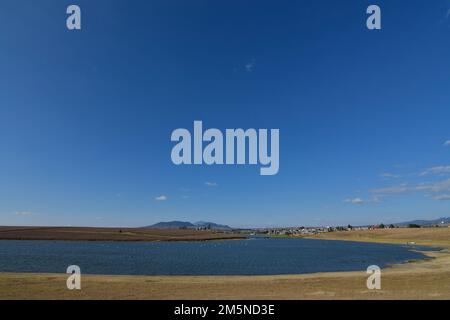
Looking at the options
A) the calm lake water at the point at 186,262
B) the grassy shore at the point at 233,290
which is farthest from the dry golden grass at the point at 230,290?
the calm lake water at the point at 186,262

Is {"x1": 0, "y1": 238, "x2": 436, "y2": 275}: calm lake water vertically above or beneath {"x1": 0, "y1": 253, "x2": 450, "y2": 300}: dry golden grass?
beneath

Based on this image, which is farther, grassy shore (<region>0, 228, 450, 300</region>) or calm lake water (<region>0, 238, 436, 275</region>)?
calm lake water (<region>0, 238, 436, 275</region>)

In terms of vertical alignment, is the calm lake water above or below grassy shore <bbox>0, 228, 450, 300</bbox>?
below

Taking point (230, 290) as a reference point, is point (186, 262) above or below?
below

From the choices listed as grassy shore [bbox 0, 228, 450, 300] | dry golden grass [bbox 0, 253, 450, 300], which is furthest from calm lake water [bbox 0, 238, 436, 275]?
dry golden grass [bbox 0, 253, 450, 300]

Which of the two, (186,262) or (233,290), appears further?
(186,262)

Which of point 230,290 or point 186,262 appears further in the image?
point 186,262

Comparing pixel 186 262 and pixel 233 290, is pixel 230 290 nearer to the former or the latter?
pixel 233 290

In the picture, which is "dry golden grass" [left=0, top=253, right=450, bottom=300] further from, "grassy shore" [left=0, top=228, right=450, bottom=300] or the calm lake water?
the calm lake water

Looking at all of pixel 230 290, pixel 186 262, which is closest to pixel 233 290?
pixel 230 290
